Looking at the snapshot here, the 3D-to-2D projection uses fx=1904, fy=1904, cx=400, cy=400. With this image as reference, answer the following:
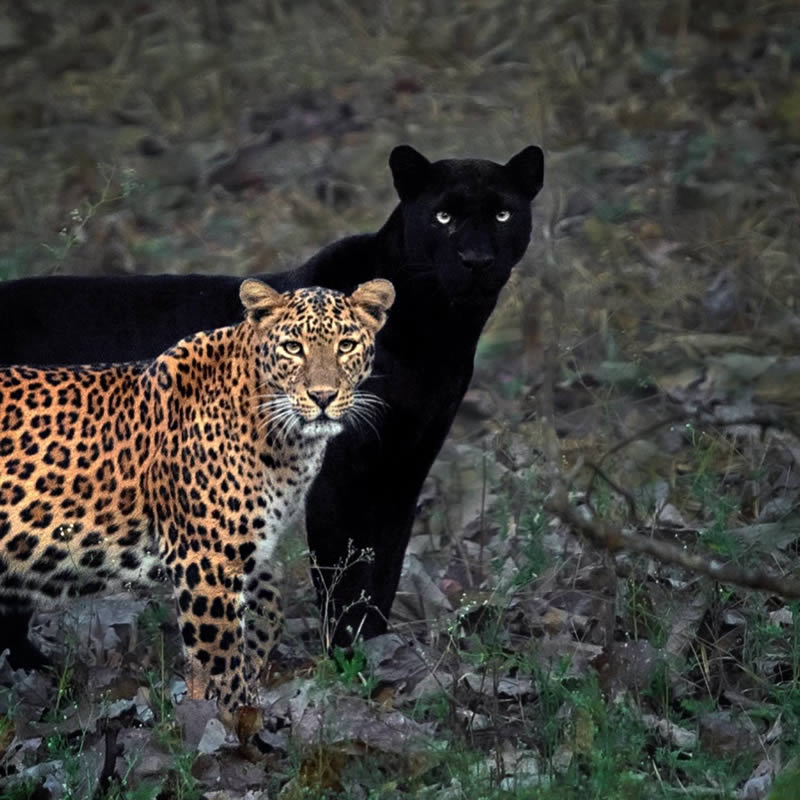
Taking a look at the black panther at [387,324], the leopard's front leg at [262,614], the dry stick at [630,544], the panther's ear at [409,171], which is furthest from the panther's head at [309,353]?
the dry stick at [630,544]

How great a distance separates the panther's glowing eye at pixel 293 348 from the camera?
6328 millimetres

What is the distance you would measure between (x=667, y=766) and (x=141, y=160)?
9.74m

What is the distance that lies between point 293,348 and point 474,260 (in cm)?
123

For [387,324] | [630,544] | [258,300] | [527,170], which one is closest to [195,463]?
[258,300]

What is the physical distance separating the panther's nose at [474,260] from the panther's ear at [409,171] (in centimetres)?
42

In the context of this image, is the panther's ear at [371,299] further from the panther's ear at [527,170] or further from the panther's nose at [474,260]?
the panther's ear at [527,170]

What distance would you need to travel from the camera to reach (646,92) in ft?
46.2

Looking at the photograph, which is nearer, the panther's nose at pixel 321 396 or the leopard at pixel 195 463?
the panther's nose at pixel 321 396

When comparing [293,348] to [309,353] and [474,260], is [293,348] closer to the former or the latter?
[309,353]

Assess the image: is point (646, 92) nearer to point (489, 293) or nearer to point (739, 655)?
point (489, 293)

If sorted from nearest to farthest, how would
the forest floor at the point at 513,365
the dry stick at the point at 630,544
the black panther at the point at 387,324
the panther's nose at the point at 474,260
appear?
the dry stick at the point at 630,544 → the forest floor at the point at 513,365 → the panther's nose at the point at 474,260 → the black panther at the point at 387,324

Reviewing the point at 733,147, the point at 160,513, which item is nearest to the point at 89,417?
the point at 160,513

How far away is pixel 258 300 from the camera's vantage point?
6.42 meters

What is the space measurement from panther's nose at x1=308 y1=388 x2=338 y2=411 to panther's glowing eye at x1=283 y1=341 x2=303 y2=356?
148 millimetres
